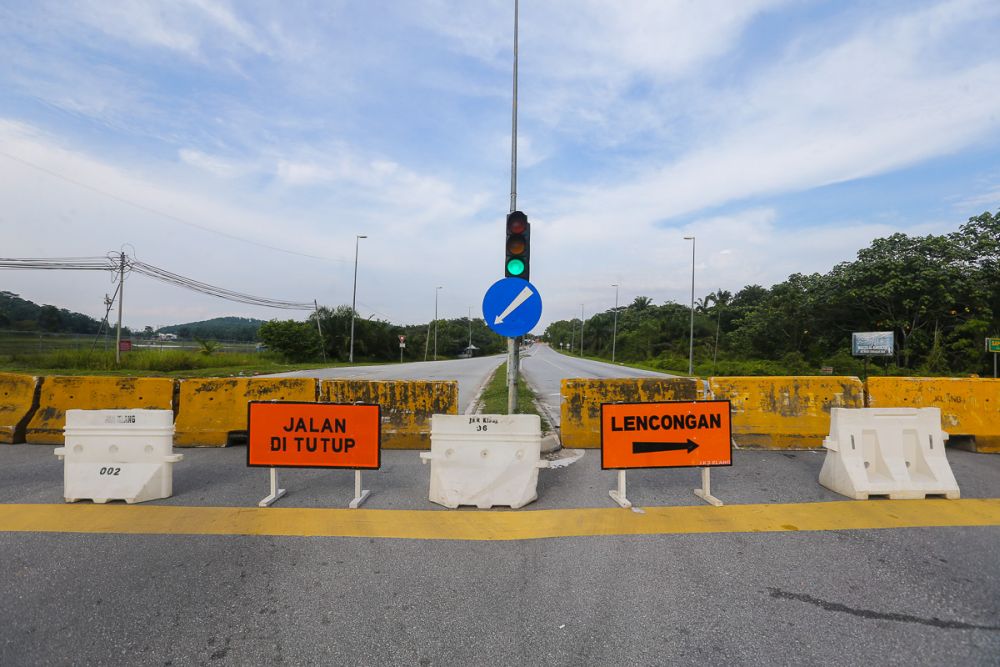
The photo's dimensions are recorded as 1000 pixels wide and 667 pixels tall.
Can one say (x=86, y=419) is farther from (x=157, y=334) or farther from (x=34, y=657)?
(x=157, y=334)

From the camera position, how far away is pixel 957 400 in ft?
23.7

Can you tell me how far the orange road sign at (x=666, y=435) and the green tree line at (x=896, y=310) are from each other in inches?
1050

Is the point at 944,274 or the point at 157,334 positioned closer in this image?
the point at 944,274

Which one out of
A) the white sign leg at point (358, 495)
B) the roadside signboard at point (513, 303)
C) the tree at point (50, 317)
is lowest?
the white sign leg at point (358, 495)

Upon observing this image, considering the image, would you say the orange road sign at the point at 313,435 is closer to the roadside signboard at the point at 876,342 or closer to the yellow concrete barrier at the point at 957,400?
the yellow concrete barrier at the point at 957,400

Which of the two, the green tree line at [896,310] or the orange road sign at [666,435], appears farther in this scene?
the green tree line at [896,310]

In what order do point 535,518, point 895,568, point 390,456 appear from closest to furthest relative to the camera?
point 895,568 → point 535,518 → point 390,456

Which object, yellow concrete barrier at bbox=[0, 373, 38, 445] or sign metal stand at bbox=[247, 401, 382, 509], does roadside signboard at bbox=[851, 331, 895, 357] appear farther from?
yellow concrete barrier at bbox=[0, 373, 38, 445]

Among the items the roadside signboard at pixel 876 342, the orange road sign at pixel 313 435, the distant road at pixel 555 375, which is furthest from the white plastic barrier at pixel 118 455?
the roadside signboard at pixel 876 342

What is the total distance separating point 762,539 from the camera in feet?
13.2

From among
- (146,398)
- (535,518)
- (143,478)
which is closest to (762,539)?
(535,518)

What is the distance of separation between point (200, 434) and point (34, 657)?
505 cm

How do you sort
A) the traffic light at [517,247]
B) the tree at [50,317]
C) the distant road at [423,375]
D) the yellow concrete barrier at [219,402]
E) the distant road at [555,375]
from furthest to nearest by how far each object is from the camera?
1. the tree at [50,317]
2. the distant road at [423,375]
3. the distant road at [555,375]
4. the yellow concrete barrier at [219,402]
5. the traffic light at [517,247]

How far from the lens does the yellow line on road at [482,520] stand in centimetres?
417
